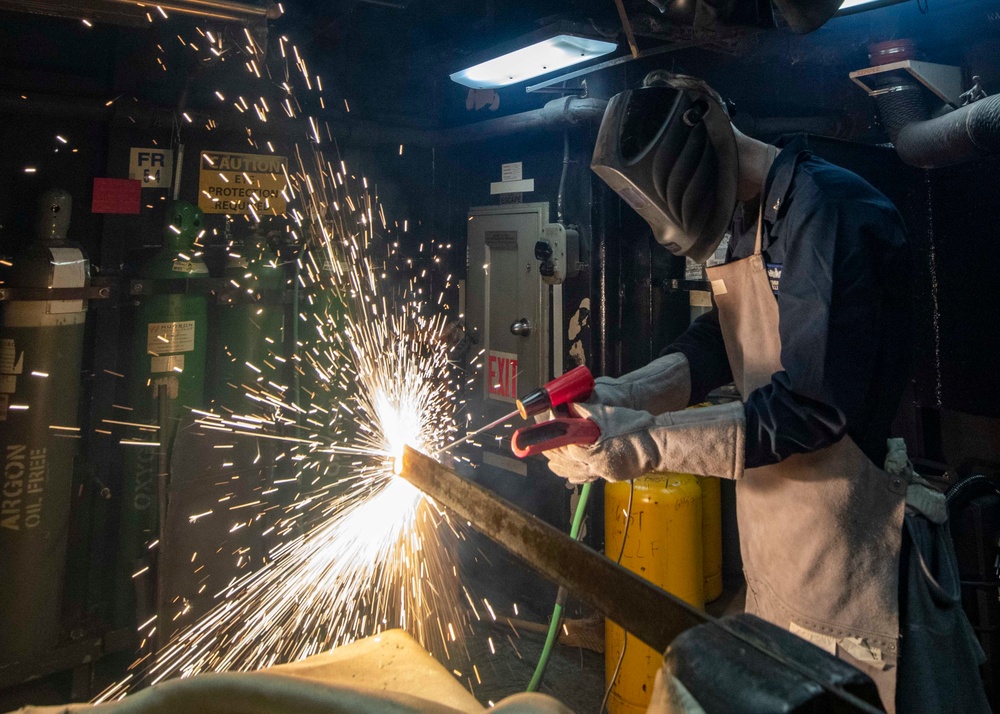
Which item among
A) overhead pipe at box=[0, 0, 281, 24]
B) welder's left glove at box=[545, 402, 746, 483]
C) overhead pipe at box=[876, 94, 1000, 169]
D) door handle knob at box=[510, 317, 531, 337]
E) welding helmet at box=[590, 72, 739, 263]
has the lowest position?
welder's left glove at box=[545, 402, 746, 483]

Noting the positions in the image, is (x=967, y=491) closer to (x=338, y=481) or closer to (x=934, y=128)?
(x=934, y=128)

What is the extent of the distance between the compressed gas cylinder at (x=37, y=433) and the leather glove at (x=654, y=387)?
2.36 meters

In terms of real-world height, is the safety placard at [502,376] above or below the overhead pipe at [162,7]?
below

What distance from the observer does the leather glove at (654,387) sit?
6.84 ft

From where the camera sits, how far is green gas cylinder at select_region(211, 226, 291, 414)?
346cm

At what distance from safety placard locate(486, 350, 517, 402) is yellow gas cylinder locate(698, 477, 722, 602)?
1.30 metres

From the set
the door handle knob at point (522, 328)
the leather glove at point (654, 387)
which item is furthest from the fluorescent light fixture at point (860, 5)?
the door handle knob at point (522, 328)

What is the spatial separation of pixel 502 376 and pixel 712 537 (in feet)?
5.13

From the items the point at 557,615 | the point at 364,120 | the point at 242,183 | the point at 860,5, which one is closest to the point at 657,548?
the point at 557,615

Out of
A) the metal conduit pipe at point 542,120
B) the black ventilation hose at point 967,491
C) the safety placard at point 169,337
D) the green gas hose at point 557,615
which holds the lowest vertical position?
the green gas hose at point 557,615

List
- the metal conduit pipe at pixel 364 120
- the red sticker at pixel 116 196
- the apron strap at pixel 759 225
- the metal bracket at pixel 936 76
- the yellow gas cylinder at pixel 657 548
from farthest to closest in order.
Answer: the red sticker at pixel 116 196
the metal conduit pipe at pixel 364 120
the yellow gas cylinder at pixel 657 548
the metal bracket at pixel 936 76
the apron strap at pixel 759 225

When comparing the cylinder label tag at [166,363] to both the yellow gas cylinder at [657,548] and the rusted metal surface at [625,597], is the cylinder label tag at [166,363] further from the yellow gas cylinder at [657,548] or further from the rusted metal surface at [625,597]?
the yellow gas cylinder at [657,548]

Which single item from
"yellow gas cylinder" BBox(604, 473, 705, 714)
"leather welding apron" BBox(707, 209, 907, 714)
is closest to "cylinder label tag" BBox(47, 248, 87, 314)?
"yellow gas cylinder" BBox(604, 473, 705, 714)

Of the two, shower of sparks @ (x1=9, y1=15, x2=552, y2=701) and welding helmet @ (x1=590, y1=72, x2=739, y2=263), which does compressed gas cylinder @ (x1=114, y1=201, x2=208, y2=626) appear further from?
welding helmet @ (x1=590, y1=72, x2=739, y2=263)
